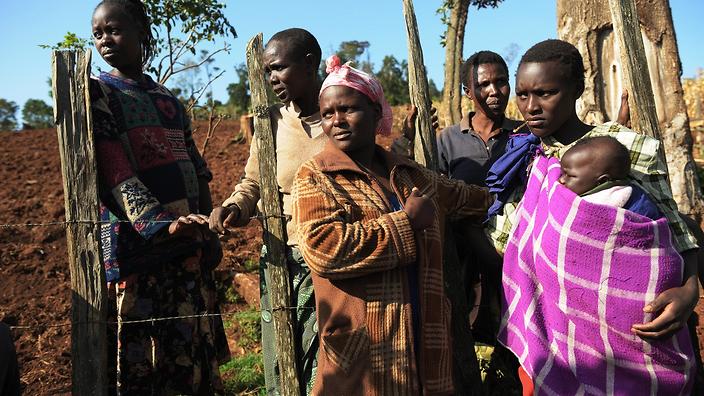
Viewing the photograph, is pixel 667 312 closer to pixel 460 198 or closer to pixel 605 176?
pixel 605 176

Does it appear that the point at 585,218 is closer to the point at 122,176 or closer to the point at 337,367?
the point at 337,367

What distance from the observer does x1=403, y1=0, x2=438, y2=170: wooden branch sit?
10.1 ft

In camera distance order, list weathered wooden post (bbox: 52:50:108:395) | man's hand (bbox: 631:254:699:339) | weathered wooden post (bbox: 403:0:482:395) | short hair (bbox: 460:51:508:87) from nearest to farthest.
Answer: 1. man's hand (bbox: 631:254:699:339)
2. weathered wooden post (bbox: 52:50:108:395)
3. weathered wooden post (bbox: 403:0:482:395)
4. short hair (bbox: 460:51:508:87)

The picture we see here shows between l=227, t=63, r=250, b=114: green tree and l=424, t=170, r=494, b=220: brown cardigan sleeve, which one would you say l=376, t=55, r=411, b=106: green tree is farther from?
l=424, t=170, r=494, b=220: brown cardigan sleeve

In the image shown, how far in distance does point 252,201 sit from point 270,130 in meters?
0.34

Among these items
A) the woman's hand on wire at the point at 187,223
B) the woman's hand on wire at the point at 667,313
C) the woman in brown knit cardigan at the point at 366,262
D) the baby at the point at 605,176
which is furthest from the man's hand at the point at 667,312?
the woman's hand on wire at the point at 187,223

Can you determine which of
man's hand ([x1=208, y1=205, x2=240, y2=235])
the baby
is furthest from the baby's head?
man's hand ([x1=208, y1=205, x2=240, y2=235])

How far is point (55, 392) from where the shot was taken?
4605 millimetres

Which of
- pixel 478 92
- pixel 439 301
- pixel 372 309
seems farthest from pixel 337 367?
pixel 478 92

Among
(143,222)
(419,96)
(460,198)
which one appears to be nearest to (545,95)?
(460,198)

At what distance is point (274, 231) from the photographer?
2824 millimetres

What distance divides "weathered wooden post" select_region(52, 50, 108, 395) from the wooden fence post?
8.39 ft

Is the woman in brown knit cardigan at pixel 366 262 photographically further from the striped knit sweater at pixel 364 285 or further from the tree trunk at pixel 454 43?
the tree trunk at pixel 454 43

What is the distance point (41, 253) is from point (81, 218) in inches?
240
